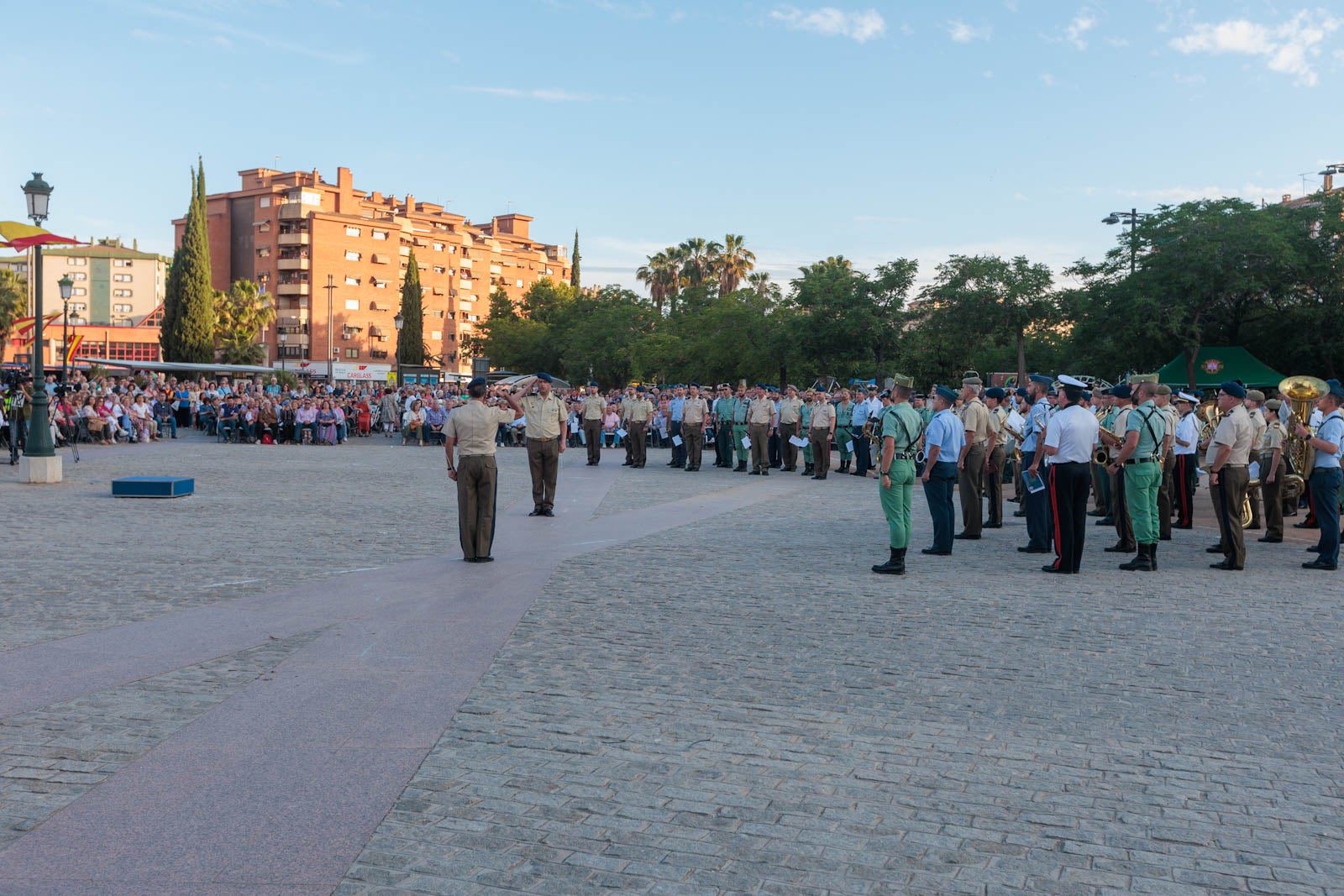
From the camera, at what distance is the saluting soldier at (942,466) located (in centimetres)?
1210

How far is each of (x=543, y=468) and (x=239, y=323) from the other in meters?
77.5

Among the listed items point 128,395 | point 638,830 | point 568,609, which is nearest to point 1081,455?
point 568,609

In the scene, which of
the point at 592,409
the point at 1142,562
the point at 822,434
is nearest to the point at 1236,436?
the point at 1142,562

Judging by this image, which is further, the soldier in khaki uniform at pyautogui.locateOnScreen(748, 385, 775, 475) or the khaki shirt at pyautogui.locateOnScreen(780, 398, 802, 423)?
the khaki shirt at pyautogui.locateOnScreen(780, 398, 802, 423)

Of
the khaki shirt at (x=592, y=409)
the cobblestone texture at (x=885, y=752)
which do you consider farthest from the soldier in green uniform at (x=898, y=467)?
the khaki shirt at (x=592, y=409)

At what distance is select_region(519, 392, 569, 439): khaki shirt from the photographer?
1572 cm

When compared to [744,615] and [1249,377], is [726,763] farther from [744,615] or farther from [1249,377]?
[1249,377]

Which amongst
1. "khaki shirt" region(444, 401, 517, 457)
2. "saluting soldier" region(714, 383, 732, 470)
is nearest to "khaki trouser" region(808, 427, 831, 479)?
"saluting soldier" region(714, 383, 732, 470)

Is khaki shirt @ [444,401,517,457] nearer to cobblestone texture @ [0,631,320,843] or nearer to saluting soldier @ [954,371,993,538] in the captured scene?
cobblestone texture @ [0,631,320,843]

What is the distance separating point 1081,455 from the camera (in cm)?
1096

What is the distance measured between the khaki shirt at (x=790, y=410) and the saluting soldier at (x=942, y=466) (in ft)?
42.4

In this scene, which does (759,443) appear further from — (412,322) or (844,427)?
(412,322)

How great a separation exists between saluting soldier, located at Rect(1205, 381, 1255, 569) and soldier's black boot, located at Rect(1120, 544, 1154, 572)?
0.83m

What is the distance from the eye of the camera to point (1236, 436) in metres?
11.4
